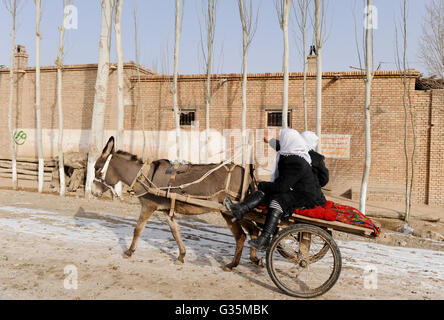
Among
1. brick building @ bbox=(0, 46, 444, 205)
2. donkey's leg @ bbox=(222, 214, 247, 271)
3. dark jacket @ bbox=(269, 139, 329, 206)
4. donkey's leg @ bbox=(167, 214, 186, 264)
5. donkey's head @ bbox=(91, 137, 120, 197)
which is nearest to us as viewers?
dark jacket @ bbox=(269, 139, 329, 206)

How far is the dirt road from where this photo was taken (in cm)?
408

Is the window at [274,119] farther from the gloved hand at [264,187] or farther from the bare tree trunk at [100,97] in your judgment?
the gloved hand at [264,187]

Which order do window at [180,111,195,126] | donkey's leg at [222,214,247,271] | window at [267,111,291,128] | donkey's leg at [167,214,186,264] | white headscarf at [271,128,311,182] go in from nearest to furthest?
white headscarf at [271,128,311,182], donkey's leg at [222,214,247,271], donkey's leg at [167,214,186,264], window at [267,111,291,128], window at [180,111,195,126]

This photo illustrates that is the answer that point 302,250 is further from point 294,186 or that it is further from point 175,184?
point 175,184

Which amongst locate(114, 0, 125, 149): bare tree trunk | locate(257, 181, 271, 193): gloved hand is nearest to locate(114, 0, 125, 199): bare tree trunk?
locate(114, 0, 125, 149): bare tree trunk

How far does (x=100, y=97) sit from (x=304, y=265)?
1010cm

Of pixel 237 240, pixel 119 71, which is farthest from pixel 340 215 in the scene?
pixel 119 71

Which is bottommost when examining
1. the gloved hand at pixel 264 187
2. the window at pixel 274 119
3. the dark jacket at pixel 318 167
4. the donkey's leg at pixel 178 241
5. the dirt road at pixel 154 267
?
the dirt road at pixel 154 267

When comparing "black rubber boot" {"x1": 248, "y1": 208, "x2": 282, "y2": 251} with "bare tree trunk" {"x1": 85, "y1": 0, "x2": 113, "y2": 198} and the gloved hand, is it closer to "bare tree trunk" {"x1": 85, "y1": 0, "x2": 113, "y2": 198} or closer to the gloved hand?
the gloved hand

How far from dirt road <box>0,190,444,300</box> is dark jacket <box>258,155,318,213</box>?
1067mm

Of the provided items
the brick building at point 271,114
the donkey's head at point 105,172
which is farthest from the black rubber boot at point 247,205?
the brick building at point 271,114

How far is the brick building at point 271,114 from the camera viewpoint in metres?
13.8

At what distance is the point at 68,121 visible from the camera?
57.2ft

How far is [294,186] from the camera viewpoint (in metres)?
4.18
